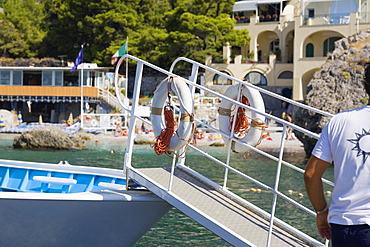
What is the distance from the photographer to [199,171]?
21.6 meters

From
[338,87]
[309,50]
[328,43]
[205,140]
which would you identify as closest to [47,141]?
[205,140]

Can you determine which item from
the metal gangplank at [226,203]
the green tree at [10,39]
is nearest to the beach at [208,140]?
the green tree at [10,39]

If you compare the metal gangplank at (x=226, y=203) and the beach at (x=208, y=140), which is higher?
the metal gangplank at (x=226, y=203)

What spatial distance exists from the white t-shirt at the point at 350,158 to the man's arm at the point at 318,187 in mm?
62

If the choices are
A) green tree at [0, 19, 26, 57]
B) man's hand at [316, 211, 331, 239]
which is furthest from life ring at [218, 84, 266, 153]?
green tree at [0, 19, 26, 57]

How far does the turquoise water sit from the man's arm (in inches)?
256

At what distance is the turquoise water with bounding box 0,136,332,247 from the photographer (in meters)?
11.0

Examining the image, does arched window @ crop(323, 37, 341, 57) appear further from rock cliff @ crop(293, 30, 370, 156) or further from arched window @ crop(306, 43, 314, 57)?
rock cliff @ crop(293, 30, 370, 156)

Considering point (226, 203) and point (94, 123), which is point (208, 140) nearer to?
point (94, 123)

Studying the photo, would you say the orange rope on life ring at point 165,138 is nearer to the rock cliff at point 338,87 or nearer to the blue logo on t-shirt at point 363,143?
the blue logo on t-shirt at point 363,143

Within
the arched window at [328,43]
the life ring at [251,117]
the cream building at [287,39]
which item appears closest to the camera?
the life ring at [251,117]

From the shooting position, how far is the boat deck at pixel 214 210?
6078 millimetres

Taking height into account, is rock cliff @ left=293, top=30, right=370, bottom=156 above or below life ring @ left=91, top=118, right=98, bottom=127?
above

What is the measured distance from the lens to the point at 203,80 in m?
50.3
